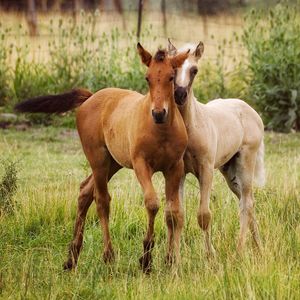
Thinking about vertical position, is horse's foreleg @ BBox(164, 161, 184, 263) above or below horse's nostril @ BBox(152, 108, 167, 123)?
below

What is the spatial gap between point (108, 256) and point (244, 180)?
A: 1650 mm

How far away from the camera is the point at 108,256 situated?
799cm

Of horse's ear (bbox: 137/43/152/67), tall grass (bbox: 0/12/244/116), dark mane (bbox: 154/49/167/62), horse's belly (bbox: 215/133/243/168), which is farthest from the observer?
tall grass (bbox: 0/12/244/116)

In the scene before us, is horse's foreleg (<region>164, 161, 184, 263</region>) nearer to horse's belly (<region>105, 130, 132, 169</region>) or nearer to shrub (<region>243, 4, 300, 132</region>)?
horse's belly (<region>105, 130, 132, 169</region>)

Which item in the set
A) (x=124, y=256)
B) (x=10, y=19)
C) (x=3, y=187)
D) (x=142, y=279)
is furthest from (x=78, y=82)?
(x=142, y=279)

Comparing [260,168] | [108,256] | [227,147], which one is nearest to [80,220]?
[108,256]

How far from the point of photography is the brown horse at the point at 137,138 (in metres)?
7.33

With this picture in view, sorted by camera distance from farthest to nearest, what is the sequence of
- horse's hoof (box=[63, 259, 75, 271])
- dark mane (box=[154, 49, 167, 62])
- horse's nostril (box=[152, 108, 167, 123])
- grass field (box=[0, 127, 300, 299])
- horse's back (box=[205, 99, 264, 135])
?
horse's back (box=[205, 99, 264, 135]) < horse's hoof (box=[63, 259, 75, 271]) < dark mane (box=[154, 49, 167, 62]) < horse's nostril (box=[152, 108, 167, 123]) < grass field (box=[0, 127, 300, 299])

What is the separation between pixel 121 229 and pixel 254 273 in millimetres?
2311

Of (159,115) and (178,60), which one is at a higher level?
(178,60)

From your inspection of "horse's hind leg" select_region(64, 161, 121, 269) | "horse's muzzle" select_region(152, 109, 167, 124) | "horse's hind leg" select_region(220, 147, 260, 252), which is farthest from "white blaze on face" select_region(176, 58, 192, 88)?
"horse's hind leg" select_region(220, 147, 260, 252)

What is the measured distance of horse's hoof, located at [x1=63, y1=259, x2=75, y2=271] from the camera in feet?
25.7

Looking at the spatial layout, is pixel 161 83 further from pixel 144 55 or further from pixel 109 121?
pixel 109 121

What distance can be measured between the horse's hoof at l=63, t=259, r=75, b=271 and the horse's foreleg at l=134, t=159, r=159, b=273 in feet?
1.94
